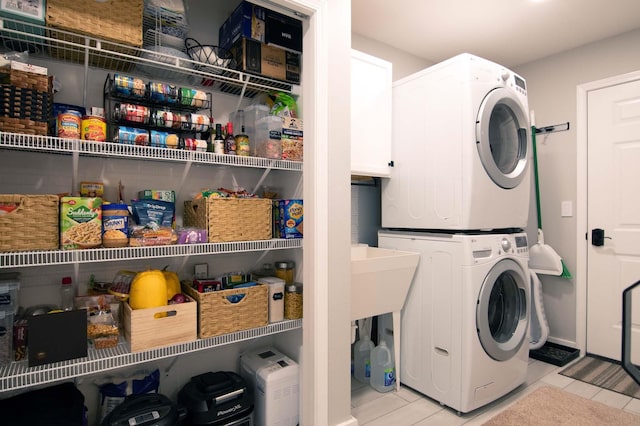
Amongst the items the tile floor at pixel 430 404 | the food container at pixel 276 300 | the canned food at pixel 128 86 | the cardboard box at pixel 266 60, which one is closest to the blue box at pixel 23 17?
the canned food at pixel 128 86

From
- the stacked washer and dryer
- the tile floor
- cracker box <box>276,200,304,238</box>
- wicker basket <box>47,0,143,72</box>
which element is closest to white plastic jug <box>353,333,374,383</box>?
the tile floor

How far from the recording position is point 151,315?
4.84 feet

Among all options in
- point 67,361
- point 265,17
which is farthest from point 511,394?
point 265,17

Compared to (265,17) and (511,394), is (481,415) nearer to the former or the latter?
(511,394)

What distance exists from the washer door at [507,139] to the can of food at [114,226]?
75.2 inches

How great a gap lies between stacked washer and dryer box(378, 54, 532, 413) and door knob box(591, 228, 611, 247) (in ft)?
2.98

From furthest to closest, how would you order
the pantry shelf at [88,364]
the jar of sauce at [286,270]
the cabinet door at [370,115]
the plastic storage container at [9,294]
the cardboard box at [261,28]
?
the cabinet door at [370,115] < the jar of sauce at [286,270] < the cardboard box at [261,28] < the plastic storage container at [9,294] < the pantry shelf at [88,364]

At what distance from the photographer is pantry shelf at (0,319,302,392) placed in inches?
48.0

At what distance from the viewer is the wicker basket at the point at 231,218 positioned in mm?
1646

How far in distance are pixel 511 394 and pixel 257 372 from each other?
65.1 inches

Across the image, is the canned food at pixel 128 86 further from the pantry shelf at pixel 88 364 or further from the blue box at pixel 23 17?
the pantry shelf at pixel 88 364

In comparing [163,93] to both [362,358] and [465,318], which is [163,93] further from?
[362,358]

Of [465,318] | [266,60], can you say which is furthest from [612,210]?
[266,60]

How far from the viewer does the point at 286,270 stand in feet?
6.58
